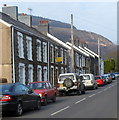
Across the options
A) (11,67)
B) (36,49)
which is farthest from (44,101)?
(36,49)

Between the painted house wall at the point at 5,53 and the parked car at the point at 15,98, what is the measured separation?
10930 mm

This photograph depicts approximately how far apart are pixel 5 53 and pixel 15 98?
518 inches

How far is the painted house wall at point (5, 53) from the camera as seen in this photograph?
26391 mm

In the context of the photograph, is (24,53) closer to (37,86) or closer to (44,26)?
(37,86)

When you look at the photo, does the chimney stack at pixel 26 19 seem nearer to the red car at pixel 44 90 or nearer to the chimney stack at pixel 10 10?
the chimney stack at pixel 10 10

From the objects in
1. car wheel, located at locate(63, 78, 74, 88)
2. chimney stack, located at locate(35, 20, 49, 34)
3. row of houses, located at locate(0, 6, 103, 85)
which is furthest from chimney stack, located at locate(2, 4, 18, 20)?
car wheel, located at locate(63, 78, 74, 88)

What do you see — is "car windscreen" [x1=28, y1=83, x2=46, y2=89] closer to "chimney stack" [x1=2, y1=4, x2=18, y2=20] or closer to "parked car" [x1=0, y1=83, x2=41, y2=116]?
"parked car" [x1=0, y1=83, x2=41, y2=116]

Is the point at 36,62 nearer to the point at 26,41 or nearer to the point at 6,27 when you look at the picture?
the point at 26,41

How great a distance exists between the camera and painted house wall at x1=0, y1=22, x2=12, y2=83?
26.4 m

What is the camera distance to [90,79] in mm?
35469

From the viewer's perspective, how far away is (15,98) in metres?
13.8

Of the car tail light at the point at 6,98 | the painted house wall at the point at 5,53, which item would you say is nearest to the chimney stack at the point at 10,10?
the painted house wall at the point at 5,53

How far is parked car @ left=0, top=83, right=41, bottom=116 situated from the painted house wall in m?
10.9

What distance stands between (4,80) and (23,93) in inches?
418
